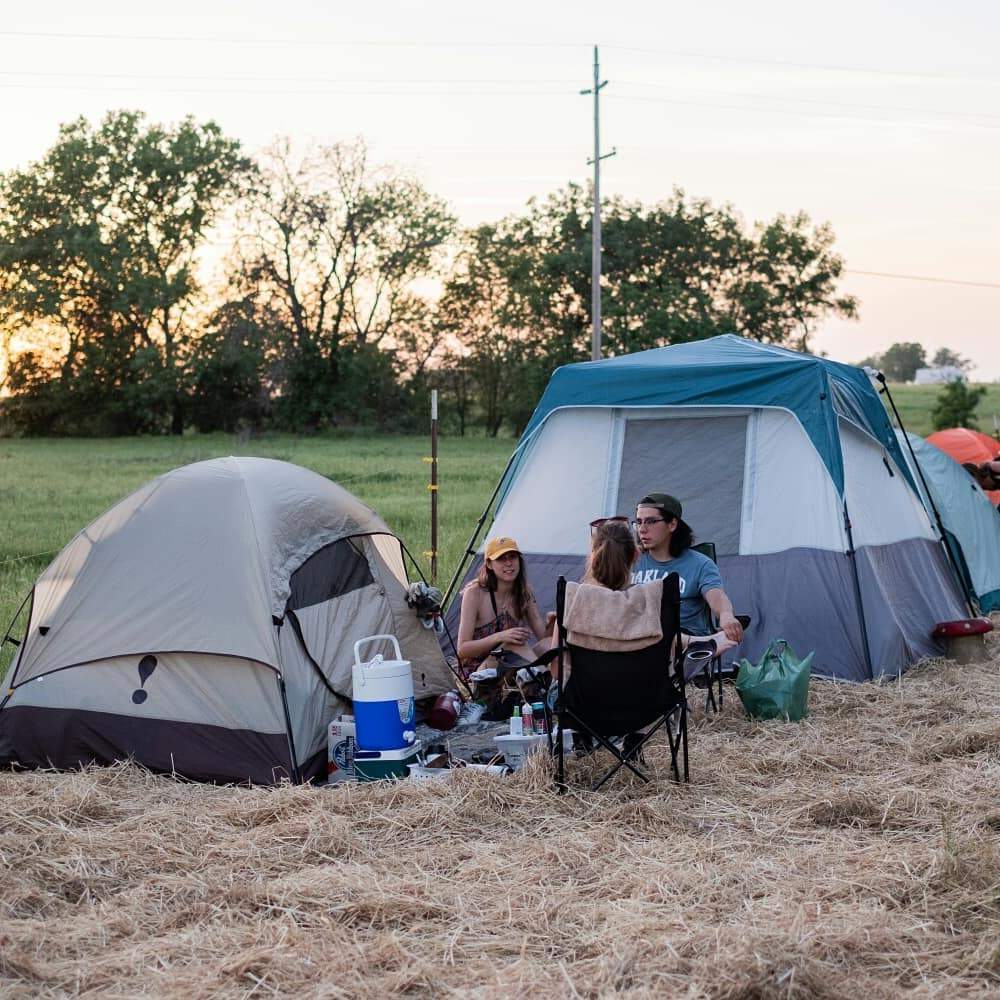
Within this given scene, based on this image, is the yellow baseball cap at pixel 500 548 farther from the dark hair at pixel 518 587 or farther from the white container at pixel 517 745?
the white container at pixel 517 745

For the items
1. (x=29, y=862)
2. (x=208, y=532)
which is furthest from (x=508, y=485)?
(x=29, y=862)

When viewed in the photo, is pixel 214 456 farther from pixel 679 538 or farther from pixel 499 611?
pixel 679 538

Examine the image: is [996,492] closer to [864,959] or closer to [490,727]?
[490,727]

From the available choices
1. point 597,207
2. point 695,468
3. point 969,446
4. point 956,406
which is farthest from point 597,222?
point 695,468

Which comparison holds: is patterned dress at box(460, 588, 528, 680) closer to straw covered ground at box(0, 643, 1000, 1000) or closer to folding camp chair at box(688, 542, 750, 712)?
folding camp chair at box(688, 542, 750, 712)

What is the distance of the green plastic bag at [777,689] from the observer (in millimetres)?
6023

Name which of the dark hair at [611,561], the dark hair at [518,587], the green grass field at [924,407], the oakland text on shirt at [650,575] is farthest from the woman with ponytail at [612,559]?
the green grass field at [924,407]

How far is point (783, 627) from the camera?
22.8 feet

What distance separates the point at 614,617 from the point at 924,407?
37778 mm

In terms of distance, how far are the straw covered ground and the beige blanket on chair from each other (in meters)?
0.56

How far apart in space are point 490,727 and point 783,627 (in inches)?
72.6

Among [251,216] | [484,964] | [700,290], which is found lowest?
[484,964]

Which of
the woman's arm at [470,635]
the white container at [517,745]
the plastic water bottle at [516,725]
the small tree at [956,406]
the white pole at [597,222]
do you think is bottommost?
the white container at [517,745]

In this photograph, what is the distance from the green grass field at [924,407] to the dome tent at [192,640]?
23.6 metres
